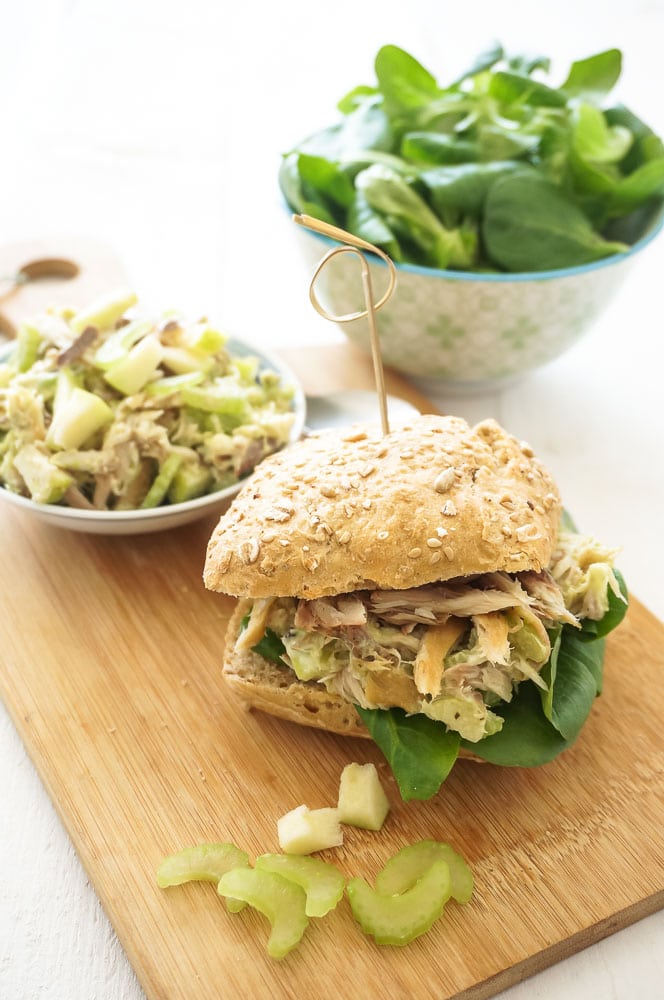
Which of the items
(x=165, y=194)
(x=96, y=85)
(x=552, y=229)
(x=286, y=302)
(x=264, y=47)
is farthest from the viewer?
(x=264, y=47)

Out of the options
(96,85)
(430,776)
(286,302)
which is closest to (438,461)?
(430,776)

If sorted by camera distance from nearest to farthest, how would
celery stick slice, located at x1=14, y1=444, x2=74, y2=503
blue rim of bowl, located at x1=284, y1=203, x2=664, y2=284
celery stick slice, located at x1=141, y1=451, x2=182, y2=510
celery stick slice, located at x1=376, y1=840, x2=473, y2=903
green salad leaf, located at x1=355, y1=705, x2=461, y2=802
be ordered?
celery stick slice, located at x1=376, y1=840, x2=473, y2=903, green salad leaf, located at x1=355, y1=705, x2=461, y2=802, celery stick slice, located at x1=14, y1=444, x2=74, y2=503, celery stick slice, located at x1=141, y1=451, x2=182, y2=510, blue rim of bowl, located at x1=284, y1=203, x2=664, y2=284

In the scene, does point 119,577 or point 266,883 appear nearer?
point 266,883


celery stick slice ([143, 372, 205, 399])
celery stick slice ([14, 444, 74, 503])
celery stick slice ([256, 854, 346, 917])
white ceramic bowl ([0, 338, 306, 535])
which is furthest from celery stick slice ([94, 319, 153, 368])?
celery stick slice ([256, 854, 346, 917])

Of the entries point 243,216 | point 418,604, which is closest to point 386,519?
point 418,604

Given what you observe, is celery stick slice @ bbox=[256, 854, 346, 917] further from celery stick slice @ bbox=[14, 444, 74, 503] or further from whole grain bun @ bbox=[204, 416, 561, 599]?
celery stick slice @ bbox=[14, 444, 74, 503]

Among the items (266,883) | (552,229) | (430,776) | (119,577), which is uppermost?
(552,229)

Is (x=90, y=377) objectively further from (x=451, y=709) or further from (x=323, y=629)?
(x=451, y=709)
